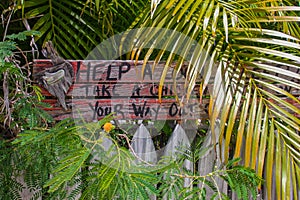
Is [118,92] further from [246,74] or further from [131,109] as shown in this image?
[246,74]

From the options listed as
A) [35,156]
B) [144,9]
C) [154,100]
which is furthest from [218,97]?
[35,156]

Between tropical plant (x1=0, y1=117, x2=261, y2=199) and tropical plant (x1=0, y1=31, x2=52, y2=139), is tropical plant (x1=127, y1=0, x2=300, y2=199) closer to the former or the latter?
tropical plant (x1=0, y1=117, x2=261, y2=199)

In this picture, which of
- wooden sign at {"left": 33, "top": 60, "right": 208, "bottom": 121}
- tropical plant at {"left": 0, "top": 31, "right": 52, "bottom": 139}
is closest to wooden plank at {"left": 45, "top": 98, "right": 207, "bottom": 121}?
wooden sign at {"left": 33, "top": 60, "right": 208, "bottom": 121}

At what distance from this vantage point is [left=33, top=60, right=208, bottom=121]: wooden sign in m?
1.55

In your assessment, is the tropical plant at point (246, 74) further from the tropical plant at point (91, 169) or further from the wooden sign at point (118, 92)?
the tropical plant at point (91, 169)

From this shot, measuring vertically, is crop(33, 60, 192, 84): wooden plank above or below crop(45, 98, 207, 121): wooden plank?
above

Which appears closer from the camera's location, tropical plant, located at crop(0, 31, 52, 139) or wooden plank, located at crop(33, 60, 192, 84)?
tropical plant, located at crop(0, 31, 52, 139)

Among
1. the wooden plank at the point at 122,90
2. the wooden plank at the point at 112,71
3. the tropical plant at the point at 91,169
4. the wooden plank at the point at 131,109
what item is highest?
the wooden plank at the point at 112,71

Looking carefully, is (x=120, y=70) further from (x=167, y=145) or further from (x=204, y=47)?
(x=167, y=145)

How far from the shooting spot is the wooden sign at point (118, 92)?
1554mm

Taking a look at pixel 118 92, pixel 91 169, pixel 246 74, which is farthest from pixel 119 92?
pixel 246 74

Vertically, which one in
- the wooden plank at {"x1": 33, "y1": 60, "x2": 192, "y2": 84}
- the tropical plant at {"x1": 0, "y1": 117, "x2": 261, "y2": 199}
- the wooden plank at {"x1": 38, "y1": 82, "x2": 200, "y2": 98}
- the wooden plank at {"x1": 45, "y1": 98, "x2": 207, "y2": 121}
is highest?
the wooden plank at {"x1": 33, "y1": 60, "x2": 192, "y2": 84}

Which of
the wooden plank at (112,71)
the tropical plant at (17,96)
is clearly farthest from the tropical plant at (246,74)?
the tropical plant at (17,96)

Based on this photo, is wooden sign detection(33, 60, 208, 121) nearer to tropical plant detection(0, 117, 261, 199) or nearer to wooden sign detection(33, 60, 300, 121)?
wooden sign detection(33, 60, 300, 121)
